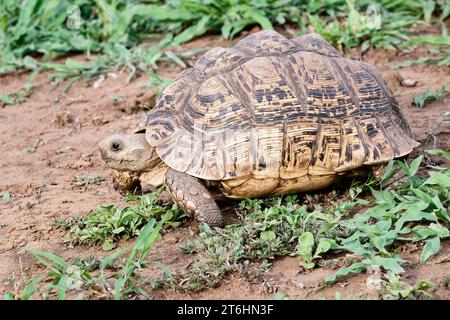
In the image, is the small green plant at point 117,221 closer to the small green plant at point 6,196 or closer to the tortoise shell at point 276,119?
the tortoise shell at point 276,119

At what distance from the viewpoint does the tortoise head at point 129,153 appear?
221 inches

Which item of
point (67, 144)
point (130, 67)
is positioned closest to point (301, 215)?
point (67, 144)

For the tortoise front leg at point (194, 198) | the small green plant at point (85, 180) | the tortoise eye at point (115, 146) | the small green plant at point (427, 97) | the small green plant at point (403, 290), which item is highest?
the small green plant at point (403, 290)

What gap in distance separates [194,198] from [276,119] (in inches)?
32.8

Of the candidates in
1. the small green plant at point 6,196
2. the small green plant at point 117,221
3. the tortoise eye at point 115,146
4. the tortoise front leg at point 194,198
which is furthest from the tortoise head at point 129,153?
the small green plant at point 6,196

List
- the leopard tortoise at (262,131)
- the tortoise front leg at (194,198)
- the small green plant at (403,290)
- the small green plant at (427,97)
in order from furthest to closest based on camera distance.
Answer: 1. the small green plant at (427,97)
2. the leopard tortoise at (262,131)
3. the tortoise front leg at (194,198)
4. the small green plant at (403,290)

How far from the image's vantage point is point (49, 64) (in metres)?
8.90

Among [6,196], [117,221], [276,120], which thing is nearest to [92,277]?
[117,221]

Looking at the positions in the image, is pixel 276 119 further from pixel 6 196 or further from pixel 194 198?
pixel 6 196

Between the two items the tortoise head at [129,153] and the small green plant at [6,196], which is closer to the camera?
the tortoise head at [129,153]

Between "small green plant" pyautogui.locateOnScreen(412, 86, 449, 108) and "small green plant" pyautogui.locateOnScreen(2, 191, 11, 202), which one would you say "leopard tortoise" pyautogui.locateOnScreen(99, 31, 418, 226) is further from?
"small green plant" pyautogui.locateOnScreen(412, 86, 449, 108)

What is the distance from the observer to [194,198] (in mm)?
5172
